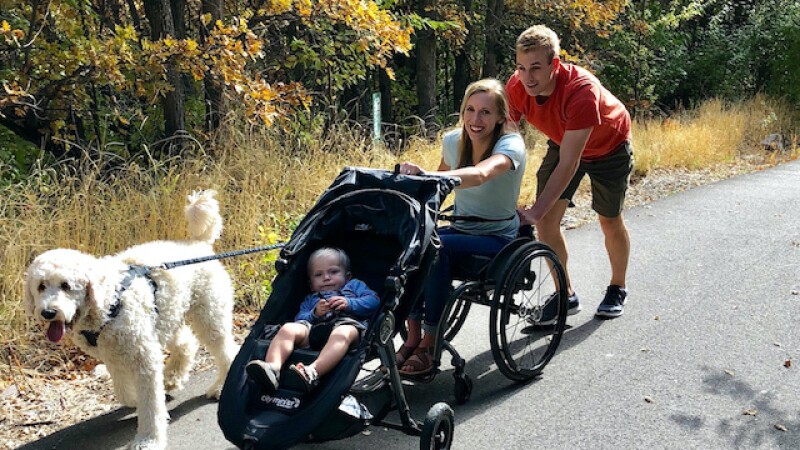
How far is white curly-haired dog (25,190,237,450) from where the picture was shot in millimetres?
3398

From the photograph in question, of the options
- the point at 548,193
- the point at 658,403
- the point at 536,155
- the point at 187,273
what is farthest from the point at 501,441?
the point at 536,155

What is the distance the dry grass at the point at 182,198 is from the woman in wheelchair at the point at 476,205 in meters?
1.93

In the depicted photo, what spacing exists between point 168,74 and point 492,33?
7.28 m

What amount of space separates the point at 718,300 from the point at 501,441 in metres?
2.88

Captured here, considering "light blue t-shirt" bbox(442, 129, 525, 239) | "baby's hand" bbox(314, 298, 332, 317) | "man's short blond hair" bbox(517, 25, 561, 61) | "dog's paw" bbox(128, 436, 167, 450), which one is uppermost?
"man's short blond hair" bbox(517, 25, 561, 61)

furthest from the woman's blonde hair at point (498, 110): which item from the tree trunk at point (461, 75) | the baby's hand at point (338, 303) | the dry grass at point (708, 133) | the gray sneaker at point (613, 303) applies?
the tree trunk at point (461, 75)

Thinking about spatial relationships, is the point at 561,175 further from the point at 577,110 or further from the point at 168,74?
the point at 168,74

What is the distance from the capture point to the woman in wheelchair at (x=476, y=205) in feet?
13.6

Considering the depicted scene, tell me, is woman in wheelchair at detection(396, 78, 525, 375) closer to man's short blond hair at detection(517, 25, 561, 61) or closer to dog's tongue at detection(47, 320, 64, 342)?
man's short blond hair at detection(517, 25, 561, 61)

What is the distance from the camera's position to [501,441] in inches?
153

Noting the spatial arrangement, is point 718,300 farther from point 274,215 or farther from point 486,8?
point 486,8

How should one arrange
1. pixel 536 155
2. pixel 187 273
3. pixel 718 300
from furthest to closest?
pixel 536 155 → pixel 718 300 → pixel 187 273

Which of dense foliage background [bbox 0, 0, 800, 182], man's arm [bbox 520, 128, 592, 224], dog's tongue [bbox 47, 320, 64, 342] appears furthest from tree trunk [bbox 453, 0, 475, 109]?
dog's tongue [bbox 47, 320, 64, 342]

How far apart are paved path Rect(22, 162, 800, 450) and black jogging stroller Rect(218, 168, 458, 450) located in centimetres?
57
